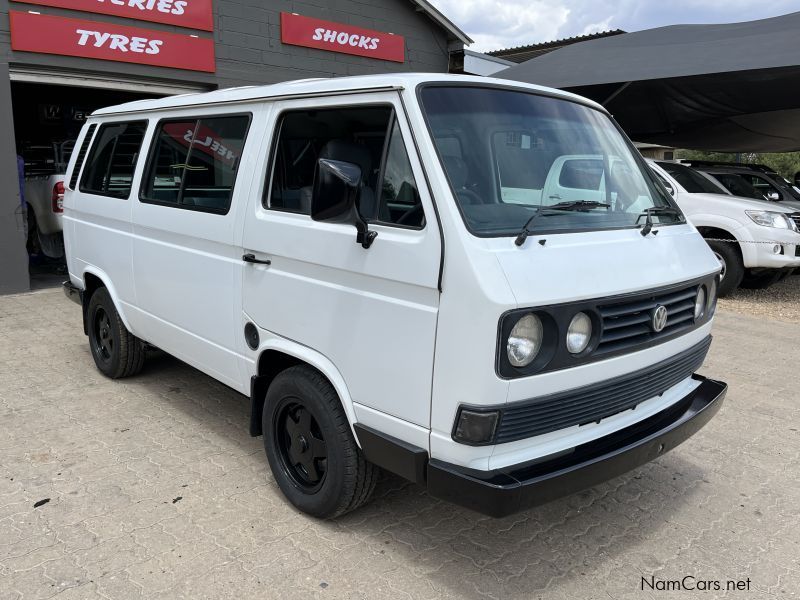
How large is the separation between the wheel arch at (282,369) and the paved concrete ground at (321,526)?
19.4 inches

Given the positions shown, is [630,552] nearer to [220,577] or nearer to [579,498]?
[579,498]

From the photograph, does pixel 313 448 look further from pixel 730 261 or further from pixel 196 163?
pixel 730 261

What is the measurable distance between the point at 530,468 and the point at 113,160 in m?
3.90

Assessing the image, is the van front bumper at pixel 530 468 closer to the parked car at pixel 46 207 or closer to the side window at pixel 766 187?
the parked car at pixel 46 207

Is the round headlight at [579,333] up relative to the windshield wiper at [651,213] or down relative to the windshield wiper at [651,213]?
down

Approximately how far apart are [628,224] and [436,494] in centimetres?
154

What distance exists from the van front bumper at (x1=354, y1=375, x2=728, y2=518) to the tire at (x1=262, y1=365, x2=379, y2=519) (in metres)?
0.17

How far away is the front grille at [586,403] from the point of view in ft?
8.00

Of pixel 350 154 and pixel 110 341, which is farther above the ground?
pixel 350 154

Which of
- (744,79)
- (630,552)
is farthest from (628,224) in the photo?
(744,79)

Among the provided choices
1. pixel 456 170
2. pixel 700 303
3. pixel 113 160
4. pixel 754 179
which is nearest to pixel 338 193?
pixel 456 170

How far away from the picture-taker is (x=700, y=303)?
3.23 m
